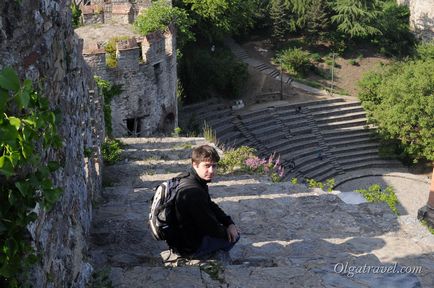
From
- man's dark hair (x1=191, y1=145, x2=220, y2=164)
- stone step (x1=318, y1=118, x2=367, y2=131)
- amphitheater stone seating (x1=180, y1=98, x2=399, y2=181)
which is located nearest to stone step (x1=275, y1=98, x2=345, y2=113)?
amphitheater stone seating (x1=180, y1=98, x2=399, y2=181)

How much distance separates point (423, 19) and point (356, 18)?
383cm

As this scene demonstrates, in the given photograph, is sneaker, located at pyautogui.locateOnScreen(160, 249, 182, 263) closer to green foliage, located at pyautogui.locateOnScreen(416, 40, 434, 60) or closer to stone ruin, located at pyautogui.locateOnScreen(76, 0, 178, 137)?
stone ruin, located at pyautogui.locateOnScreen(76, 0, 178, 137)

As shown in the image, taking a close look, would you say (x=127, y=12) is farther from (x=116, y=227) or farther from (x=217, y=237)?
(x=217, y=237)

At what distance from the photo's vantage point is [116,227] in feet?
Answer: 16.8

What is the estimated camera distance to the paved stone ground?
378 centimetres

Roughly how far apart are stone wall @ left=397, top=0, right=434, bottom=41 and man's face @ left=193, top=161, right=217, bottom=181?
81.8 feet

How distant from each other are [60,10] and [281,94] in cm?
1932

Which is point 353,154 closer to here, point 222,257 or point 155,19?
point 155,19

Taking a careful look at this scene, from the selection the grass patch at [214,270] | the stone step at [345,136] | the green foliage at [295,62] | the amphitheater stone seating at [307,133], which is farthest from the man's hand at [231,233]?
the green foliage at [295,62]

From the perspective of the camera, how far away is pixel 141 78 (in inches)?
513

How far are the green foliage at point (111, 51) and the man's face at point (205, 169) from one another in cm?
902

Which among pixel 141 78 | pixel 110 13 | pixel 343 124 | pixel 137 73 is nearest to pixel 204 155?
pixel 137 73

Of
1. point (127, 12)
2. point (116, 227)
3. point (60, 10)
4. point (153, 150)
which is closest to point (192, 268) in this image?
point (116, 227)

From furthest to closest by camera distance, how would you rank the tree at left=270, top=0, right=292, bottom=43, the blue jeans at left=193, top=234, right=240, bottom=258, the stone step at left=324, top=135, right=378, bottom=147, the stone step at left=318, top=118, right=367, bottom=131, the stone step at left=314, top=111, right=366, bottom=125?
the tree at left=270, top=0, right=292, bottom=43 < the stone step at left=314, top=111, right=366, bottom=125 < the stone step at left=318, top=118, right=367, bottom=131 < the stone step at left=324, top=135, right=378, bottom=147 < the blue jeans at left=193, top=234, right=240, bottom=258
